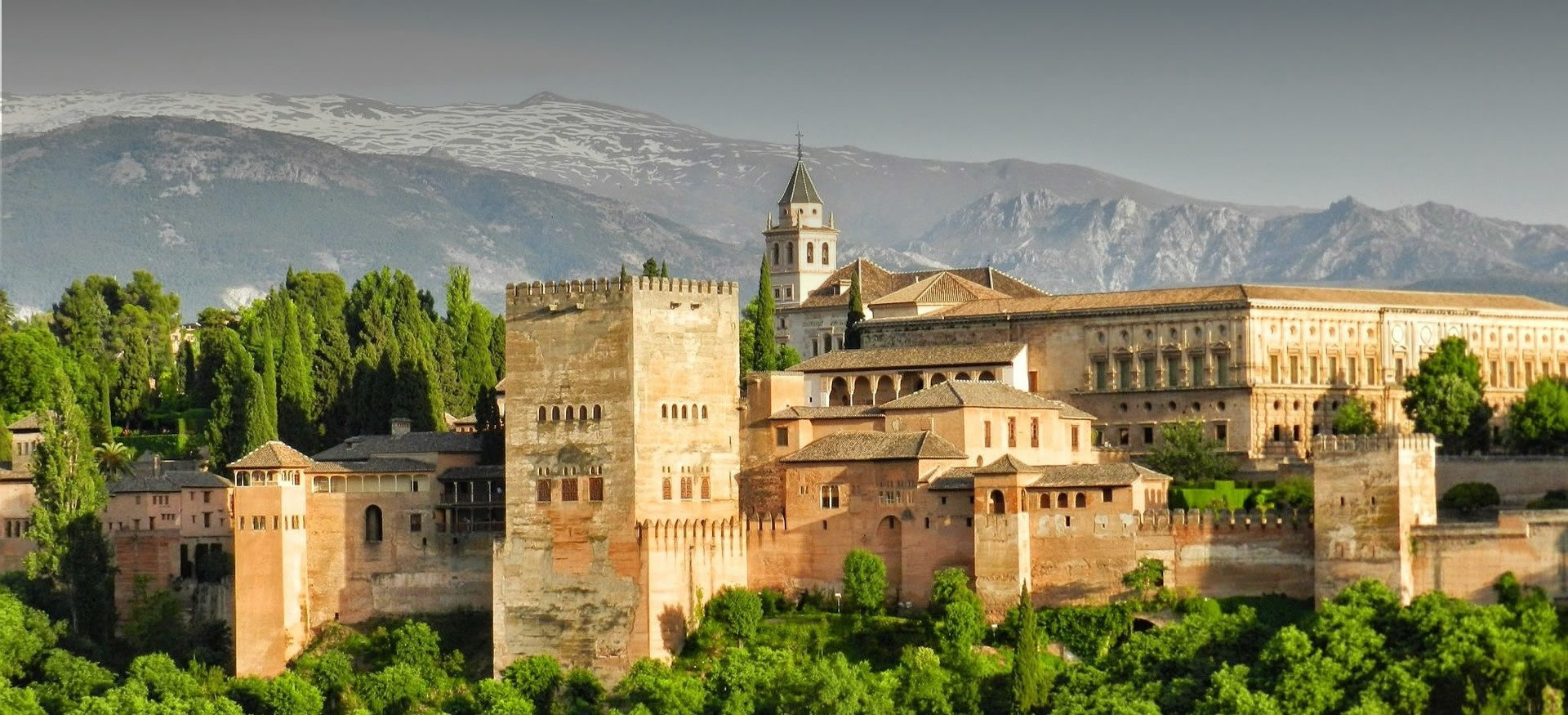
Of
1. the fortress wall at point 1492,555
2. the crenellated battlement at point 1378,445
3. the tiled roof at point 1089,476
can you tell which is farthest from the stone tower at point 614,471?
the fortress wall at point 1492,555

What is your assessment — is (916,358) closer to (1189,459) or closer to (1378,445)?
(1189,459)

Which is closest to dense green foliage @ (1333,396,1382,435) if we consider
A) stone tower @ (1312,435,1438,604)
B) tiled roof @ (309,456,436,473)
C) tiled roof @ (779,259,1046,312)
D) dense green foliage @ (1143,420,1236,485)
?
dense green foliage @ (1143,420,1236,485)

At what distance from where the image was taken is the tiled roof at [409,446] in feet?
232

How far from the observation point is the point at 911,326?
8575 centimetres

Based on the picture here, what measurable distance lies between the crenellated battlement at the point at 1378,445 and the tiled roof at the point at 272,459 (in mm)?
24779

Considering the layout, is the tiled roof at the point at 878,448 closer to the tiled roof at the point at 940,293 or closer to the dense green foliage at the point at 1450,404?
the dense green foliage at the point at 1450,404

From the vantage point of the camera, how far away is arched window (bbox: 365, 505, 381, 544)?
68.8m

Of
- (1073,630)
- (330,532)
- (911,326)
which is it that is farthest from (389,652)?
(911,326)

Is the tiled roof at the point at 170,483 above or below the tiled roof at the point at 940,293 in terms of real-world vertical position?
below

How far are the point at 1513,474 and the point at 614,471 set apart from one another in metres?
22.8

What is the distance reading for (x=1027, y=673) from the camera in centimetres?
5922

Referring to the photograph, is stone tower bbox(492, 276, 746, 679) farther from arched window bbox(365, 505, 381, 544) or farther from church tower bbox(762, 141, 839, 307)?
church tower bbox(762, 141, 839, 307)

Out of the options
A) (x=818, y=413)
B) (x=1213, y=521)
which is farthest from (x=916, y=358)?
(x=1213, y=521)

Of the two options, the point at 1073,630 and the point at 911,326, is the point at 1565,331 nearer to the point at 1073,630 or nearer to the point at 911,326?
the point at 911,326
